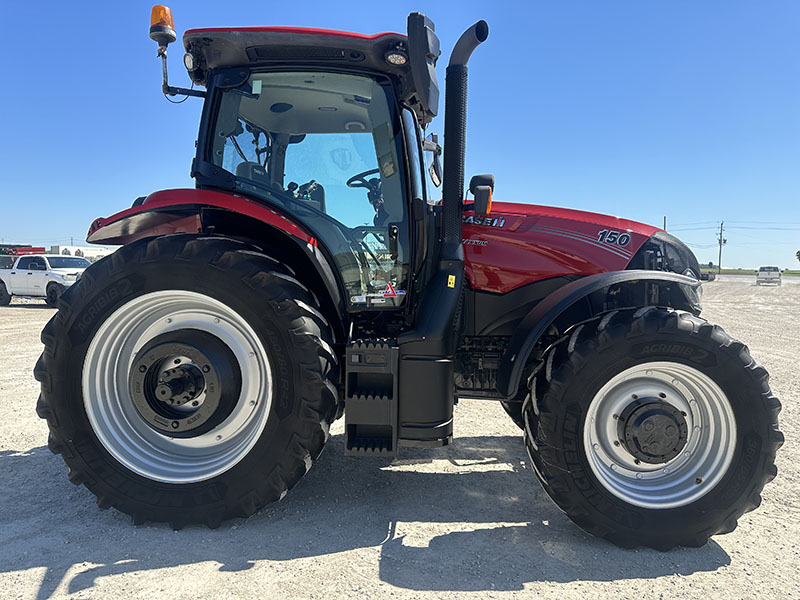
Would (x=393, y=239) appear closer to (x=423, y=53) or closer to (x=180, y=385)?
(x=423, y=53)

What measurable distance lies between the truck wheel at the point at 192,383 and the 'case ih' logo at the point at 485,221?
45.4 inches

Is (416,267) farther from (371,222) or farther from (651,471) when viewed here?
(651,471)

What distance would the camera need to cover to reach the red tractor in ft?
8.16

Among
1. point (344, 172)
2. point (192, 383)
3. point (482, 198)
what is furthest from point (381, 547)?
point (344, 172)

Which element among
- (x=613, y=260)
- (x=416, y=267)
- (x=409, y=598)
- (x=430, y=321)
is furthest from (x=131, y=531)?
(x=613, y=260)

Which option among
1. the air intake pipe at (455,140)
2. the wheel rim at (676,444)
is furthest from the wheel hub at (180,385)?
the wheel rim at (676,444)

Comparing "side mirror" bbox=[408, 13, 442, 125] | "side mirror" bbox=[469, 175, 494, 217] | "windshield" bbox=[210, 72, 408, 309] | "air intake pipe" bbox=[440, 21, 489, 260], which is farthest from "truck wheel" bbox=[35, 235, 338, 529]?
"side mirror" bbox=[408, 13, 442, 125]

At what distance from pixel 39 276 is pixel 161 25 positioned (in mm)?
16335

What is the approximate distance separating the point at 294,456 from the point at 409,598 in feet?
2.96

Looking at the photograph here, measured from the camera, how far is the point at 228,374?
8.98 feet

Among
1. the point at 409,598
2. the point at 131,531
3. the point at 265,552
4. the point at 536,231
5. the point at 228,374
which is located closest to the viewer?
the point at 409,598

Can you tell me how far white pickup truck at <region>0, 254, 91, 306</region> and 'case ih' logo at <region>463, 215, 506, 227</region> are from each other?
51.8 feet

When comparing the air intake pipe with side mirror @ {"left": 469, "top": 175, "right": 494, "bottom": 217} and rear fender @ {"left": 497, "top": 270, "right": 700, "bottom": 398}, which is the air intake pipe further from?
rear fender @ {"left": 497, "top": 270, "right": 700, "bottom": 398}

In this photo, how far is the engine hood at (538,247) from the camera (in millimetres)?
3113
